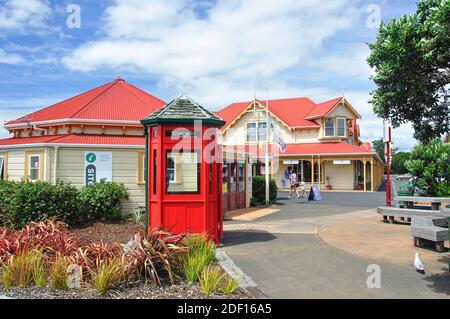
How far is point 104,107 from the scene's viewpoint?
17672mm

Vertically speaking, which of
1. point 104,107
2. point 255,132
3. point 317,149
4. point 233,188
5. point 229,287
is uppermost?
point 255,132

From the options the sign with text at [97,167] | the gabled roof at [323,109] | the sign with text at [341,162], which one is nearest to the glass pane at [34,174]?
the sign with text at [97,167]

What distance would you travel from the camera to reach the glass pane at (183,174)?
912 cm

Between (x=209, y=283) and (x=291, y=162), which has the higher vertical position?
(x=291, y=162)

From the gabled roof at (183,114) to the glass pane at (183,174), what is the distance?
31.3 inches

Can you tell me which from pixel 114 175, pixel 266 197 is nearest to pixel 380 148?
pixel 266 197

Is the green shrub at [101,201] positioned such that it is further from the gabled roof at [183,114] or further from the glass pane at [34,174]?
the gabled roof at [183,114]

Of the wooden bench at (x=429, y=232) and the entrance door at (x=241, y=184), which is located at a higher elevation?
the entrance door at (x=241, y=184)

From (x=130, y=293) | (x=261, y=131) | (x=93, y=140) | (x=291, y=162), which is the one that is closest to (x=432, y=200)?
(x=130, y=293)

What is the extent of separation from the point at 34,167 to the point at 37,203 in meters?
3.58

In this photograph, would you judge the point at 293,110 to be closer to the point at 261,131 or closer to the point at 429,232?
the point at 261,131

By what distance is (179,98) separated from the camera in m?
9.68

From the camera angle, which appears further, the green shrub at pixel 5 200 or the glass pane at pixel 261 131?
the glass pane at pixel 261 131
